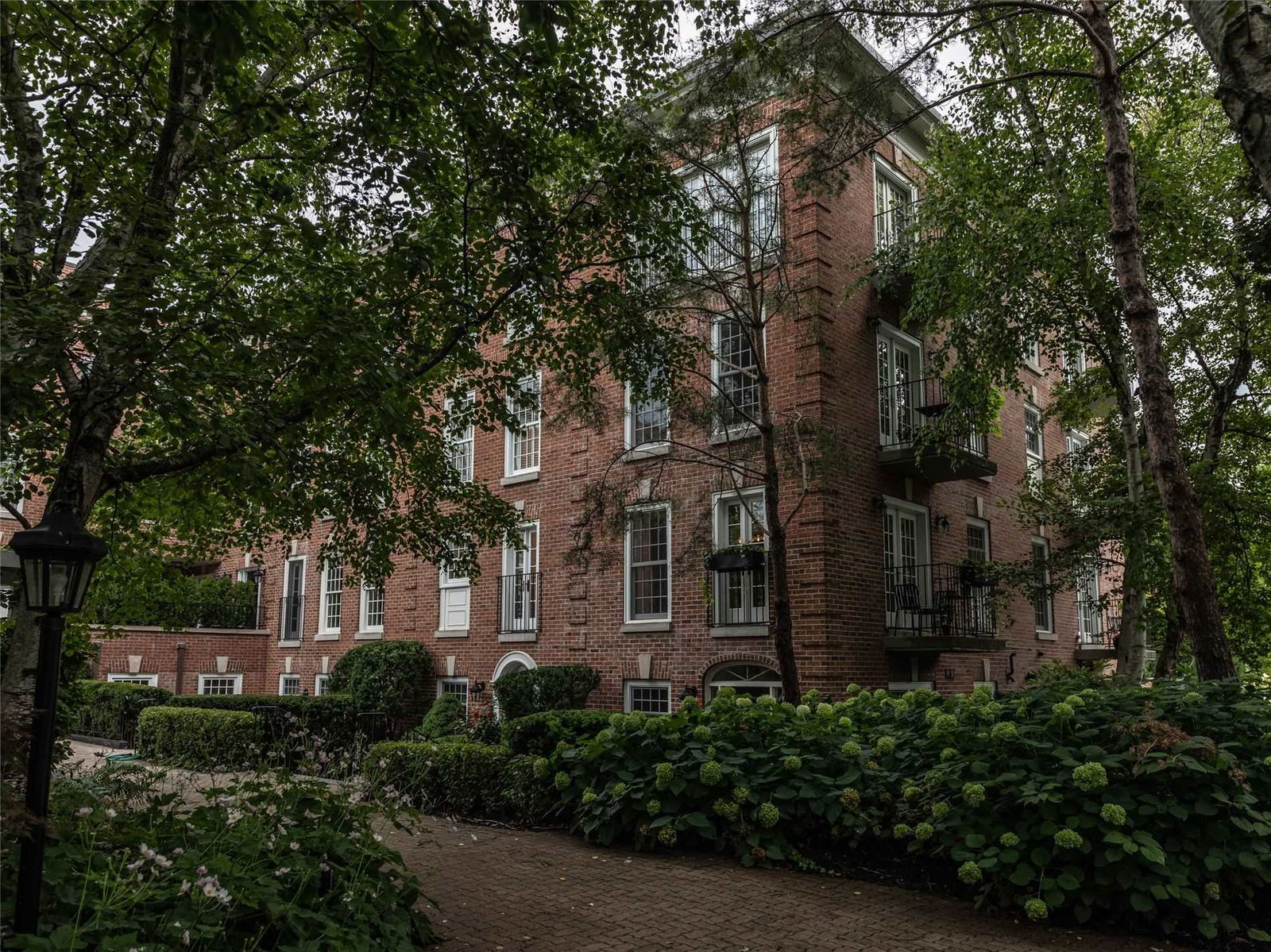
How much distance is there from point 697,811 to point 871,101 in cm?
725

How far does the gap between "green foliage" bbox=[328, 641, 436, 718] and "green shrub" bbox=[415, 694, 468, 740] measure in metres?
1.73

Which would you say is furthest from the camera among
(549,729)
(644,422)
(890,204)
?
(890,204)

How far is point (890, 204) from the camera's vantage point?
56.6 feet

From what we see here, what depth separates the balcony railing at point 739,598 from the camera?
14.2m

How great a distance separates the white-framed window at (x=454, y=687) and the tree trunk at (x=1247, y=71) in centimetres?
1624

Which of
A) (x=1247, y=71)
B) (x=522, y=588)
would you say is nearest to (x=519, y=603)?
(x=522, y=588)

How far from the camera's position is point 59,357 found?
15.1ft

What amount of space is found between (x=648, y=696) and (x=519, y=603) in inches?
150

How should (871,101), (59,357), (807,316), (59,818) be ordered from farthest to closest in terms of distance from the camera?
(807,316), (871,101), (59,818), (59,357)

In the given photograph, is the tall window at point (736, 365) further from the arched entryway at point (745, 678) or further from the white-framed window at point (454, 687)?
the white-framed window at point (454, 687)

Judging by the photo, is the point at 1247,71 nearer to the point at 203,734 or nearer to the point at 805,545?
the point at 805,545

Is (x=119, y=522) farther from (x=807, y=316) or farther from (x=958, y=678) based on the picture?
(x=958, y=678)

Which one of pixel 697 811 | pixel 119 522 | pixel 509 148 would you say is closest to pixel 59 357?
pixel 509 148

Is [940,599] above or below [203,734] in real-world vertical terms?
above
